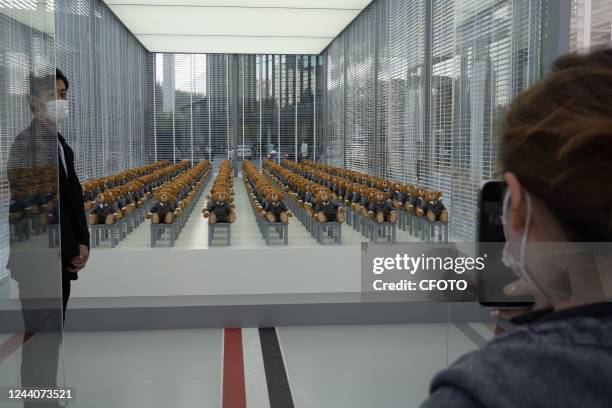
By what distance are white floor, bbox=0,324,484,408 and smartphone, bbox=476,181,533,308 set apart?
2231 mm

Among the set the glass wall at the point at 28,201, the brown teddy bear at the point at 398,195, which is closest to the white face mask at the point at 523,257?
the glass wall at the point at 28,201

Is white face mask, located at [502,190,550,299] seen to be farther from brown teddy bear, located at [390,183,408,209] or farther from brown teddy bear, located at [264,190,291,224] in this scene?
brown teddy bear, located at [390,183,408,209]

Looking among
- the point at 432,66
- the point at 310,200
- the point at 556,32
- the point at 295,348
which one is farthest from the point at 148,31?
the point at 556,32

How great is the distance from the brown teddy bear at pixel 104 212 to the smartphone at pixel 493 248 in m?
5.63

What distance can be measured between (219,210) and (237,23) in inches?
481

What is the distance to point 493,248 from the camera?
1.45 metres

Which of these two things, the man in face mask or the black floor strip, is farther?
the black floor strip

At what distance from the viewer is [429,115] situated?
11773mm

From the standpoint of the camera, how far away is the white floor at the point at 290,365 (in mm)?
3996

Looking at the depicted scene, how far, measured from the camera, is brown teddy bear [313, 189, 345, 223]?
740 cm

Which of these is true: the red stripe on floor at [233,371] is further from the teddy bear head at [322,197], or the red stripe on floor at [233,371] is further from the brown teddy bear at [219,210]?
the teddy bear head at [322,197]

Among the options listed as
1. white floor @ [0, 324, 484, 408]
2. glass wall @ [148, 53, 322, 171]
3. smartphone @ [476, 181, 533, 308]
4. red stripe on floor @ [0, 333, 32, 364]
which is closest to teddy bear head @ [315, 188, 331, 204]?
white floor @ [0, 324, 484, 408]

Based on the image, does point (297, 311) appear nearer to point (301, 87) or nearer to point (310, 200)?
point (310, 200)

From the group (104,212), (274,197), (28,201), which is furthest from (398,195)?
(28,201)
